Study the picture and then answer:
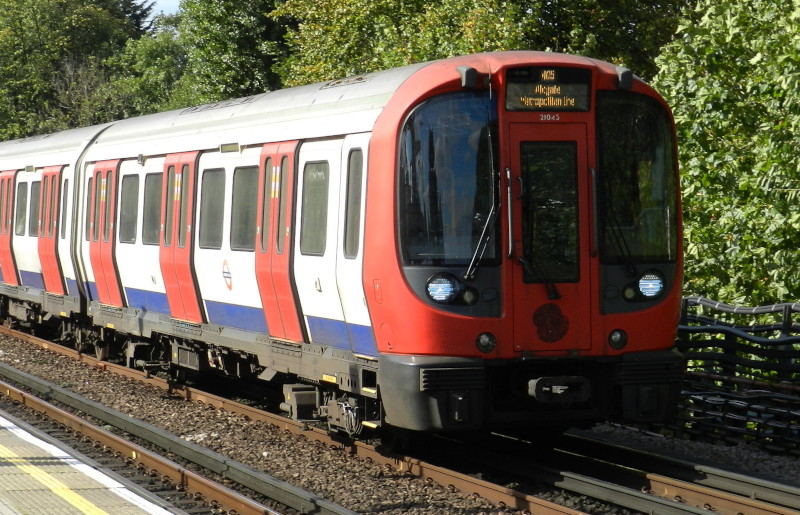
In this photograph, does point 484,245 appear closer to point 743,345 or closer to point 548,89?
point 548,89

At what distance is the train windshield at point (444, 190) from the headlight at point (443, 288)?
11cm

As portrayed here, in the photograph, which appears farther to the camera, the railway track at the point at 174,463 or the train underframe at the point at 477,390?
the train underframe at the point at 477,390

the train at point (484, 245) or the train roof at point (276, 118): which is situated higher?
the train roof at point (276, 118)

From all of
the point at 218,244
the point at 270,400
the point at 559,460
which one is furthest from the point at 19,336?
the point at 559,460

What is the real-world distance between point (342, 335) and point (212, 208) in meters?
2.88

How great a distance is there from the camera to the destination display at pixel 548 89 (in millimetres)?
8688

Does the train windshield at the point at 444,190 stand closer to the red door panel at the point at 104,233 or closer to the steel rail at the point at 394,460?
the steel rail at the point at 394,460

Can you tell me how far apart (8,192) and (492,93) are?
44.4 ft

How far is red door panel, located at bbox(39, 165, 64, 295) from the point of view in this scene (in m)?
17.5

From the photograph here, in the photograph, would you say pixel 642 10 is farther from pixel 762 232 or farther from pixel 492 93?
pixel 492 93

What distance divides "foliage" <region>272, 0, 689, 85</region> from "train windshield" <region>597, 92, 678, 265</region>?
40.7ft

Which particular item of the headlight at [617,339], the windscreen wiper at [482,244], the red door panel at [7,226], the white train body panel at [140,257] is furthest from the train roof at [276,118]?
the red door panel at [7,226]

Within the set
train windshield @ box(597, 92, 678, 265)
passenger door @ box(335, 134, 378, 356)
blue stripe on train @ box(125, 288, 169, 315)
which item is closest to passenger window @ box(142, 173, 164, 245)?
blue stripe on train @ box(125, 288, 169, 315)

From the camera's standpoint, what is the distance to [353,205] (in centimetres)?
920
